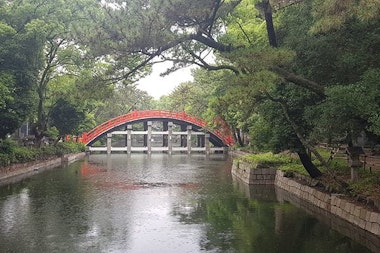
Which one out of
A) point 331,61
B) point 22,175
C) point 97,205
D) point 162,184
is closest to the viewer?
point 331,61

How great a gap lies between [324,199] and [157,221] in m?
6.03

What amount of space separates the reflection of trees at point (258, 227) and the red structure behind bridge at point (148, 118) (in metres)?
34.7

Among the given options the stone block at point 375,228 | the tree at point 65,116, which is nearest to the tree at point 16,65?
the tree at point 65,116

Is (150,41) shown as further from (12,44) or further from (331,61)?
(12,44)

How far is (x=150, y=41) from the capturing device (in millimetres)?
12641

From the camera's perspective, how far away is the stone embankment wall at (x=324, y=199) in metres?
11.2

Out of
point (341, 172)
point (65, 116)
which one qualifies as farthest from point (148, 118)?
point (341, 172)

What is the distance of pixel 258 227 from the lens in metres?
12.1

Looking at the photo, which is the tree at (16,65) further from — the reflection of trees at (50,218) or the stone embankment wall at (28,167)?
the reflection of trees at (50,218)

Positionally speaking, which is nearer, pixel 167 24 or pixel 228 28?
pixel 167 24

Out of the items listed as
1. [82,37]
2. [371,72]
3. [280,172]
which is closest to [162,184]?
[280,172]

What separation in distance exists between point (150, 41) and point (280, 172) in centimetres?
1109

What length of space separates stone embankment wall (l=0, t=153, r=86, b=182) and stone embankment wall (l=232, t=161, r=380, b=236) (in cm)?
1363

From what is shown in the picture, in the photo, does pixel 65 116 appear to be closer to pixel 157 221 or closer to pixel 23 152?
pixel 23 152
